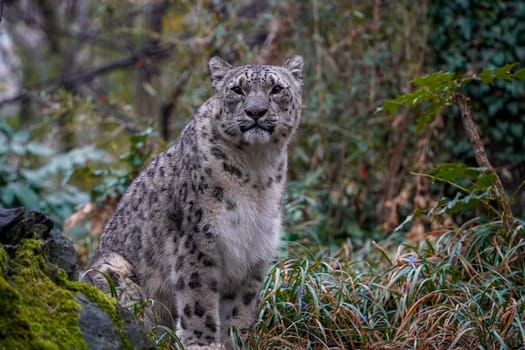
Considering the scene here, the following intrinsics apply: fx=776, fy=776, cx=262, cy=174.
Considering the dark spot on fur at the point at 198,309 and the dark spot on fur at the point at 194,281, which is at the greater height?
the dark spot on fur at the point at 194,281

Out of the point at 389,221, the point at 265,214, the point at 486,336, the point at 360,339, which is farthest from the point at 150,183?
the point at 389,221

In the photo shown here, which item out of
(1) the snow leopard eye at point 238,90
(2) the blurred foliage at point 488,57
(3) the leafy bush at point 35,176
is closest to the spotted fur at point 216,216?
(1) the snow leopard eye at point 238,90

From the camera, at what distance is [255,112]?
4895 millimetres

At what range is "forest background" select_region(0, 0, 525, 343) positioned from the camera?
27.4 feet

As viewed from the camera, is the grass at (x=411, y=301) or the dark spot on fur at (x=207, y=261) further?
the dark spot on fur at (x=207, y=261)

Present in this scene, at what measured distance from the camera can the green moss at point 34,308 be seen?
130 inches

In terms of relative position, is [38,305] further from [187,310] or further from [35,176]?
[35,176]

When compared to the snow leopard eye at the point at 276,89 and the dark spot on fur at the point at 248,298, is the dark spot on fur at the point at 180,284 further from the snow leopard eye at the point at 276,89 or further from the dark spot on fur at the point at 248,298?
the snow leopard eye at the point at 276,89

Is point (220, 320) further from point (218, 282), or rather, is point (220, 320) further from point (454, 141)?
point (454, 141)

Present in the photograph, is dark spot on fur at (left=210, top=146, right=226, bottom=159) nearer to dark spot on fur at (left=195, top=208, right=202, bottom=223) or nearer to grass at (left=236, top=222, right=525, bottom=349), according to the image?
dark spot on fur at (left=195, top=208, right=202, bottom=223)

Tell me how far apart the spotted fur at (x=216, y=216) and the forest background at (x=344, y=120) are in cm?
210

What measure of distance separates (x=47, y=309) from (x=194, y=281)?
4.62 ft

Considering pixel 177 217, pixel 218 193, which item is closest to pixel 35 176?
pixel 177 217

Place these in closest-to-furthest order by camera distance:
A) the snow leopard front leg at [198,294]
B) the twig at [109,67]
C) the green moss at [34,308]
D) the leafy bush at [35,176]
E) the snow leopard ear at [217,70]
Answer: the green moss at [34,308]
the snow leopard front leg at [198,294]
the snow leopard ear at [217,70]
the leafy bush at [35,176]
the twig at [109,67]
